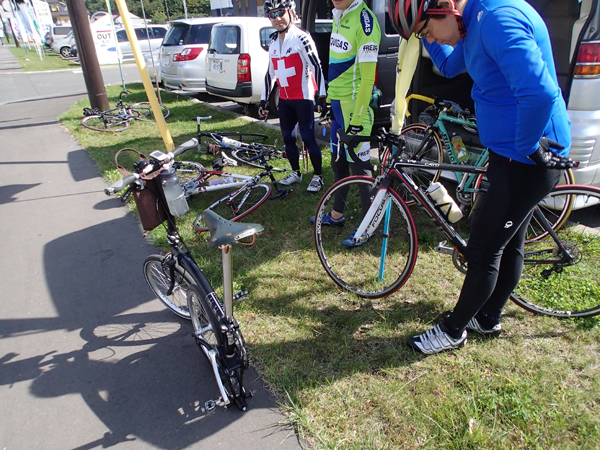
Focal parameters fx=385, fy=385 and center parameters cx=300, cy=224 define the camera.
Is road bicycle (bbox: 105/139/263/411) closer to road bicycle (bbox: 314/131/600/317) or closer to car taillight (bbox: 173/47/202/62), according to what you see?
road bicycle (bbox: 314/131/600/317)

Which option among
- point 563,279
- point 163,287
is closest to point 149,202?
point 163,287

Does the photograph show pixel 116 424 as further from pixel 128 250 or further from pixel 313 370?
pixel 128 250

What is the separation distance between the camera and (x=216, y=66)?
26.8 feet

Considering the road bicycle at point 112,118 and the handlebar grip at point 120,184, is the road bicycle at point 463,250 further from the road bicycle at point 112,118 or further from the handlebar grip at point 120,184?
the road bicycle at point 112,118

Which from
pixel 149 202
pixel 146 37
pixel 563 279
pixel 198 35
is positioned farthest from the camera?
pixel 146 37

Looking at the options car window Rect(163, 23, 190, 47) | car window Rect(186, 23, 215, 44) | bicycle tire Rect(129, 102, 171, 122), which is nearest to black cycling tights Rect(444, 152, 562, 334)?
bicycle tire Rect(129, 102, 171, 122)

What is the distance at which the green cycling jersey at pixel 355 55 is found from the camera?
315 cm

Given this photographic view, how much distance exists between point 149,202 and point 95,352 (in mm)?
1232

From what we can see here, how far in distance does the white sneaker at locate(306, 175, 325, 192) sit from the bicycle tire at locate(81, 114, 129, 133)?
18.0 ft

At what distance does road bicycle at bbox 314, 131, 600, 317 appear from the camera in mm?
2635

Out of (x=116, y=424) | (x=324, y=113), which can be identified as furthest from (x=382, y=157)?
(x=116, y=424)

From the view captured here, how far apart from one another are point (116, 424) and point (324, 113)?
4.16 meters

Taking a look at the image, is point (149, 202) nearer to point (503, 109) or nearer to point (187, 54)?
point (503, 109)

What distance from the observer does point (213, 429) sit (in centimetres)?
210
